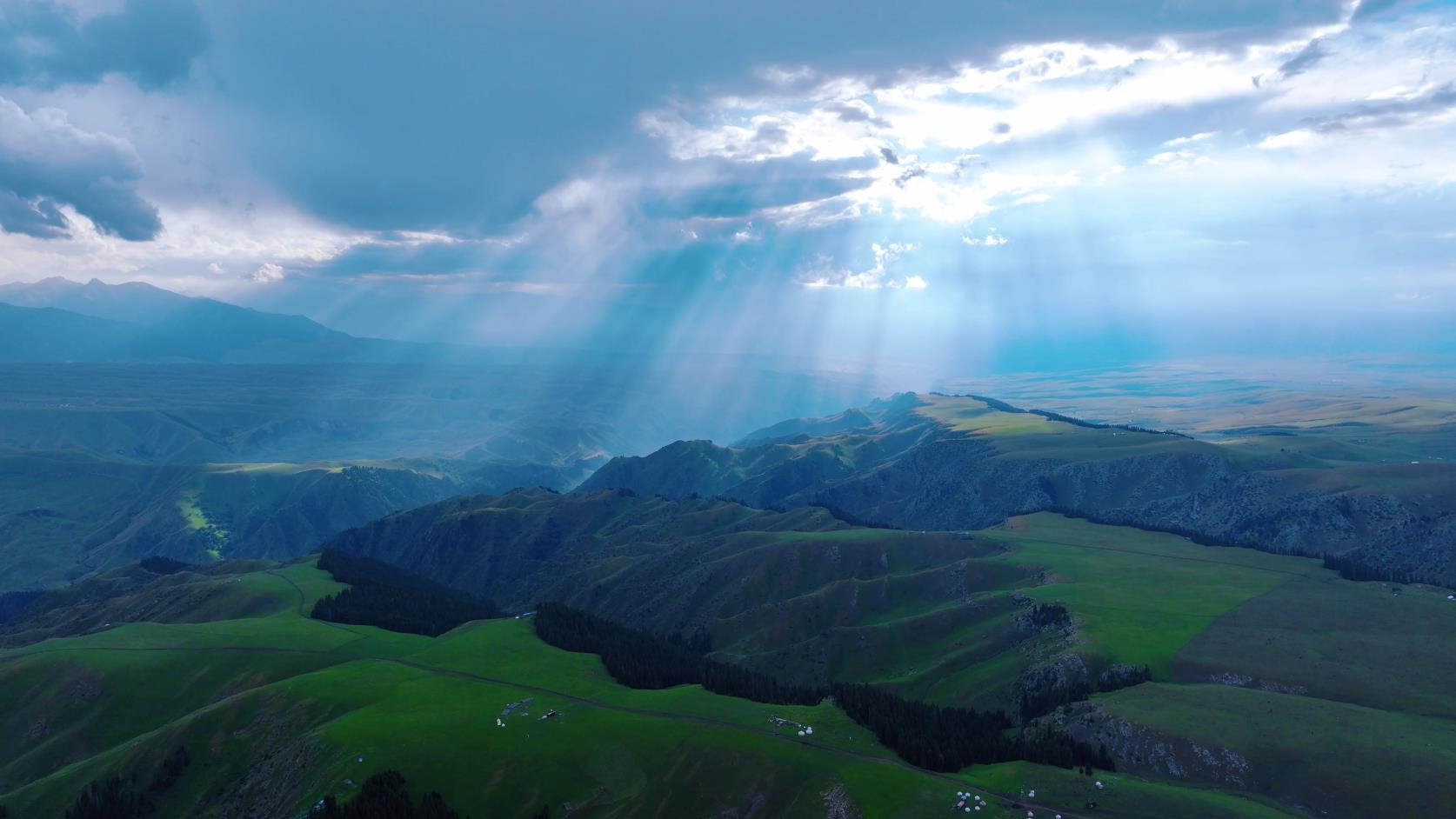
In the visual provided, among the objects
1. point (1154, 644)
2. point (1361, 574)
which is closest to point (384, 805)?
point (1154, 644)

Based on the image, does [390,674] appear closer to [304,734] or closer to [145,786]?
[304,734]

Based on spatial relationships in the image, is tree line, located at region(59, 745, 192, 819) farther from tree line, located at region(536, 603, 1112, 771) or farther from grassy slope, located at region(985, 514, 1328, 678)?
grassy slope, located at region(985, 514, 1328, 678)

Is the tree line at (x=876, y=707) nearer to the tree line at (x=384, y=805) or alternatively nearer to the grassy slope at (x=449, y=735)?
the grassy slope at (x=449, y=735)

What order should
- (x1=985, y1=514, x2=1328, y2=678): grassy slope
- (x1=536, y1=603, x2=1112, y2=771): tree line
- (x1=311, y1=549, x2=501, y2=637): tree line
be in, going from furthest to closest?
1. (x1=311, y1=549, x2=501, y2=637): tree line
2. (x1=985, y1=514, x2=1328, y2=678): grassy slope
3. (x1=536, y1=603, x2=1112, y2=771): tree line

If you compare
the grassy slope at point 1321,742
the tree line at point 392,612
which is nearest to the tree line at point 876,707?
the grassy slope at point 1321,742

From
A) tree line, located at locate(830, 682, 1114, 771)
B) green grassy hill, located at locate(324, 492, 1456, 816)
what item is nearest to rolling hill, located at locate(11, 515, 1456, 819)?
green grassy hill, located at locate(324, 492, 1456, 816)

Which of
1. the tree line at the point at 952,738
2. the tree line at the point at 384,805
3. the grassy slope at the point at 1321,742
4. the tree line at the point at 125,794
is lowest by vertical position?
the tree line at the point at 125,794
